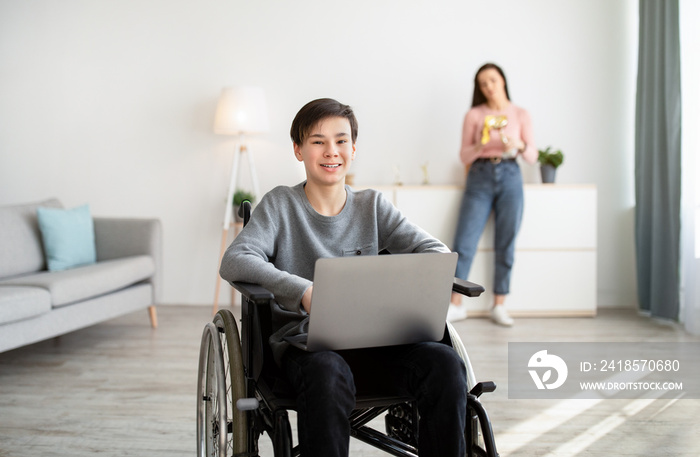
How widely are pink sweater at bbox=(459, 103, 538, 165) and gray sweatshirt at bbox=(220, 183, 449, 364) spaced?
2.41 metres

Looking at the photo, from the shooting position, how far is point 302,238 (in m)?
1.64

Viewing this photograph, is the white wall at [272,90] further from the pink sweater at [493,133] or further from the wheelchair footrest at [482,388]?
the wheelchair footrest at [482,388]

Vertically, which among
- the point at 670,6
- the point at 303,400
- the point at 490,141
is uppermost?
the point at 670,6

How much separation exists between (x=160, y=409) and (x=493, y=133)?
2472 mm

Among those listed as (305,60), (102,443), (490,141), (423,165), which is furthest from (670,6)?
(102,443)

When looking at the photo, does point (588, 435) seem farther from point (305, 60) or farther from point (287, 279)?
point (305, 60)

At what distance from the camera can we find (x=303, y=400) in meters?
1.30

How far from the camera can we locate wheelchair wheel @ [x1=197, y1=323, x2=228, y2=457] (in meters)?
1.54

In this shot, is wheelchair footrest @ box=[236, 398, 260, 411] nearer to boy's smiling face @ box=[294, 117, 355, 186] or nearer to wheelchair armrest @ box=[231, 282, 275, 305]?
wheelchair armrest @ box=[231, 282, 275, 305]

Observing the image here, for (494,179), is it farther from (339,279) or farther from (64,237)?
(339,279)

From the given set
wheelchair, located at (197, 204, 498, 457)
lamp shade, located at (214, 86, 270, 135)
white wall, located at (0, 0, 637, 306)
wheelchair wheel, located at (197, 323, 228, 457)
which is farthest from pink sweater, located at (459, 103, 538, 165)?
wheelchair wheel, located at (197, 323, 228, 457)

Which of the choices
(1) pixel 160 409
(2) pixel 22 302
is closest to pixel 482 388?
(1) pixel 160 409

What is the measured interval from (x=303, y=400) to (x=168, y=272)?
3.54 m

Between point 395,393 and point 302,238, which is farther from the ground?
point 302,238
